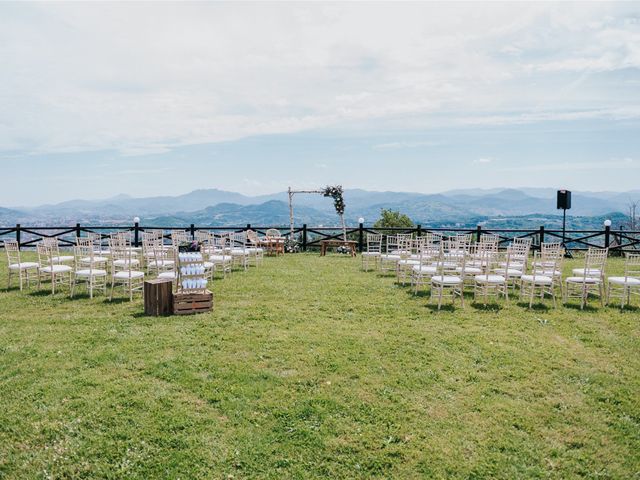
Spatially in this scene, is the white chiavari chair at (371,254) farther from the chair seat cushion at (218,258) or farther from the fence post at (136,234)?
the fence post at (136,234)

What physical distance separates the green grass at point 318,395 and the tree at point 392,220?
13.2 metres

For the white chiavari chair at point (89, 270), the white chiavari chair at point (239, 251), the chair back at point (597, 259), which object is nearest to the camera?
the chair back at point (597, 259)

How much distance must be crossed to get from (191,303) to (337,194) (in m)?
11.7

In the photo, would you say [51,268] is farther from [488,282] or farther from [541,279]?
[541,279]

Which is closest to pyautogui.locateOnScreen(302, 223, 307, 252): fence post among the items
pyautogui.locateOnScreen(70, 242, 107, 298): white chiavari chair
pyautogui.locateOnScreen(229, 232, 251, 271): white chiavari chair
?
pyautogui.locateOnScreen(229, 232, 251, 271): white chiavari chair

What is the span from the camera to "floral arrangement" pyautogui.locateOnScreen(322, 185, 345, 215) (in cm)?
1886

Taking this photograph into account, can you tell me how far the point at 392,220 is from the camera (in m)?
21.5

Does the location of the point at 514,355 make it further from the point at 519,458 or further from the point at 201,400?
the point at 201,400

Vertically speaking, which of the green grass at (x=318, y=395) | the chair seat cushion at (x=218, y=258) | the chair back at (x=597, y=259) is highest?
the chair back at (x=597, y=259)

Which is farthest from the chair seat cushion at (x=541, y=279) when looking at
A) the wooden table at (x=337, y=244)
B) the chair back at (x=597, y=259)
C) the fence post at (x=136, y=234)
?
the fence post at (x=136, y=234)

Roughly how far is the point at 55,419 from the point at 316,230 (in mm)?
13661

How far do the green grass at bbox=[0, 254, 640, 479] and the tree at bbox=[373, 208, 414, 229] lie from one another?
43.3 feet

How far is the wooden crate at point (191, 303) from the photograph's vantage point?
7.76m

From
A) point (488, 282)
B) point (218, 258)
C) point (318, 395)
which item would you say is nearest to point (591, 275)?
point (488, 282)
